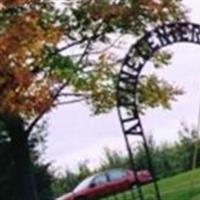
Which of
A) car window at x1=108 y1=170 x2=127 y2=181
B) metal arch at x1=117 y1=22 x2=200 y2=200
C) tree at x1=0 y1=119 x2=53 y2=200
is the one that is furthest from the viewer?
car window at x1=108 y1=170 x2=127 y2=181

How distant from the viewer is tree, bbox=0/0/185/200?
2391 cm

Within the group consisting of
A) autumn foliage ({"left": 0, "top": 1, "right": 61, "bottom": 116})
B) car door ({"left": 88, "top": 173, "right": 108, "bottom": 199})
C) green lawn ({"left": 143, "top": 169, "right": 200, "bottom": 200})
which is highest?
autumn foliage ({"left": 0, "top": 1, "right": 61, "bottom": 116})

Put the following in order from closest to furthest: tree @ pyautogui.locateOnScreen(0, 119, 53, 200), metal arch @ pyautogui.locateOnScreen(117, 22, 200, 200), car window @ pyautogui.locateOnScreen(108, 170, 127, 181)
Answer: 1. metal arch @ pyautogui.locateOnScreen(117, 22, 200, 200)
2. tree @ pyautogui.locateOnScreen(0, 119, 53, 200)
3. car window @ pyautogui.locateOnScreen(108, 170, 127, 181)

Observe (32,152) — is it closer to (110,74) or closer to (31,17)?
(110,74)

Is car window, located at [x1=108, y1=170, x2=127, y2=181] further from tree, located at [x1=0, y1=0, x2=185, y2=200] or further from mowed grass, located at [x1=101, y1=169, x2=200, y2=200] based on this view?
tree, located at [x1=0, y1=0, x2=185, y2=200]

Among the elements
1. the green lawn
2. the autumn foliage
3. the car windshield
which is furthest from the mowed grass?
the autumn foliage

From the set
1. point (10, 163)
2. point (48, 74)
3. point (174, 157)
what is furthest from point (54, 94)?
point (174, 157)

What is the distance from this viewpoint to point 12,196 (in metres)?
36.7

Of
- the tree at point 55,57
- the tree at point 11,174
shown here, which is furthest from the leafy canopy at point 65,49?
the tree at point 11,174

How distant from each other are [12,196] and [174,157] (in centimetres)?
691

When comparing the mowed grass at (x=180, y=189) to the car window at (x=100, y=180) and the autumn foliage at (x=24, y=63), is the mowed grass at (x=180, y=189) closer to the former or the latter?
the car window at (x=100, y=180)

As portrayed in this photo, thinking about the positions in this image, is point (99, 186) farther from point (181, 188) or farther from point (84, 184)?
point (181, 188)

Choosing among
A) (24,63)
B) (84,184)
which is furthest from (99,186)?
(24,63)

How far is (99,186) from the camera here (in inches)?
1528
